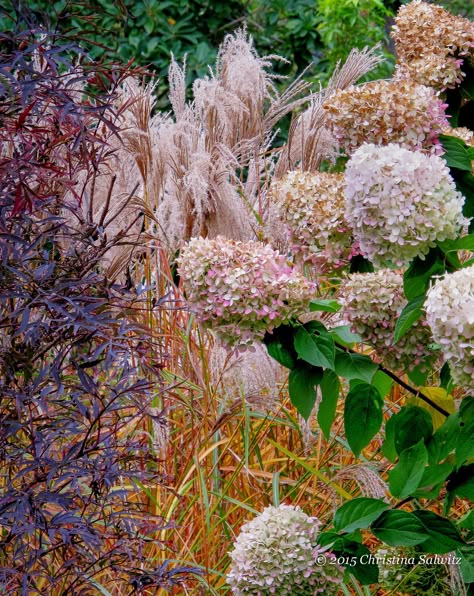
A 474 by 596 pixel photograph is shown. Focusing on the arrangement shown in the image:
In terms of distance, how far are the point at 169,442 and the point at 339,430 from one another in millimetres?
445

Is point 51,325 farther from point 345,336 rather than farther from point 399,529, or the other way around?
point 399,529

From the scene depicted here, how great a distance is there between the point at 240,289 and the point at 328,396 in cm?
30

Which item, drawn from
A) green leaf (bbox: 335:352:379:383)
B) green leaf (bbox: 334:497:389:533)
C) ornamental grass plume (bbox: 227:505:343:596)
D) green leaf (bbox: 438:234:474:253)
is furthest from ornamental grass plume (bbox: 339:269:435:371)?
ornamental grass plume (bbox: 227:505:343:596)

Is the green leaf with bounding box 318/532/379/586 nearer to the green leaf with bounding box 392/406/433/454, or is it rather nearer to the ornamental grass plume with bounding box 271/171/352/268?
the green leaf with bounding box 392/406/433/454

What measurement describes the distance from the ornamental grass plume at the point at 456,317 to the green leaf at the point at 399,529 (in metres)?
0.33

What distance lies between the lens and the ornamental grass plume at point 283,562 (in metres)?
1.58

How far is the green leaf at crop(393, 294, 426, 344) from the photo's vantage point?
143 cm

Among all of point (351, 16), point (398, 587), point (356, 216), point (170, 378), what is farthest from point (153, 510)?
point (351, 16)

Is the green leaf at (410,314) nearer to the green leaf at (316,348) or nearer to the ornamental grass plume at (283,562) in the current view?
the green leaf at (316,348)

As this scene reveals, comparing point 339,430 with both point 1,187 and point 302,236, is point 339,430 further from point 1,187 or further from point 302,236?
point 1,187

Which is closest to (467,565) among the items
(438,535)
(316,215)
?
(438,535)

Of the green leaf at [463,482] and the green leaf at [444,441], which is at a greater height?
the green leaf at [444,441]

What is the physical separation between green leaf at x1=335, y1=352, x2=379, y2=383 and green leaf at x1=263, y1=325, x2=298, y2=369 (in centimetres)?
8

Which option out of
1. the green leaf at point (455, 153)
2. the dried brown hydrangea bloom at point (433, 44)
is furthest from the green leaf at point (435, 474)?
the dried brown hydrangea bloom at point (433, 44)
